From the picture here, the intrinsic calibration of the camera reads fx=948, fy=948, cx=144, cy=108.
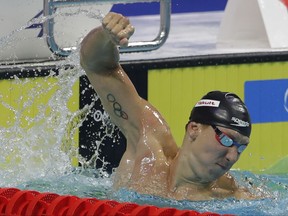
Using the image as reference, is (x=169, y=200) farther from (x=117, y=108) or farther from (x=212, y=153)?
(x=117, y=108)

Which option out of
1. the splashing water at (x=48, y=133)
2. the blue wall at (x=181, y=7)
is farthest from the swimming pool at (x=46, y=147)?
the blue wall at (x=181, y=7)

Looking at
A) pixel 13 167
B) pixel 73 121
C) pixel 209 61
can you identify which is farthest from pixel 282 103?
pixel 13 167

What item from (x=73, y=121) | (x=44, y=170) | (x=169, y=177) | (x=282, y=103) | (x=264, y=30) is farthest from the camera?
(x=264, y=30)

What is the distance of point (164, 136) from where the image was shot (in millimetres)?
3430

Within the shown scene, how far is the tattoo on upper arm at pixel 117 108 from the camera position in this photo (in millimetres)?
3422

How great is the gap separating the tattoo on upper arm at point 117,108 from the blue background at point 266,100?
1404mm

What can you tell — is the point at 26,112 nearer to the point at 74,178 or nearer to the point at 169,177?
the point at 74,178

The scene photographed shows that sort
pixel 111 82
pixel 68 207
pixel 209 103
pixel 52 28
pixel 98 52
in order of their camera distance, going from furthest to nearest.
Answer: pixel 52 28 → pixel 111 82 → pixel 98 52 → pixel 209 103 → pixel 68 207

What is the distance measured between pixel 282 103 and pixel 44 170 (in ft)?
4.52

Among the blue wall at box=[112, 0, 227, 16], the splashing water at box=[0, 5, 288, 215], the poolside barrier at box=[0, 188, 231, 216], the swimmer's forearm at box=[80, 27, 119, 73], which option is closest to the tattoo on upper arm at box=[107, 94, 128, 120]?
the swimmer's forearm at box=[80, 27, 119, 73]

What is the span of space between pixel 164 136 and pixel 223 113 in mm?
365

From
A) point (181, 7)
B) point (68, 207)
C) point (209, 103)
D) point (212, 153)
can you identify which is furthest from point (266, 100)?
point (68, 207)

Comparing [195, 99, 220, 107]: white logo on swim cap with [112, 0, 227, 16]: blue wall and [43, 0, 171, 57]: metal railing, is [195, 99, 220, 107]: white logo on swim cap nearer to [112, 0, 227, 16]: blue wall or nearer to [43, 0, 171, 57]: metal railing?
[43, 0, 171, 57]: metal railing

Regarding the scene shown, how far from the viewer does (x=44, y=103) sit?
14.0ft
